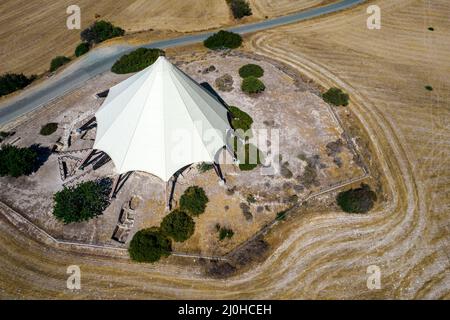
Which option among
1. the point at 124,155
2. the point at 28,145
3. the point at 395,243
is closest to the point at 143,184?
the point at 124,155

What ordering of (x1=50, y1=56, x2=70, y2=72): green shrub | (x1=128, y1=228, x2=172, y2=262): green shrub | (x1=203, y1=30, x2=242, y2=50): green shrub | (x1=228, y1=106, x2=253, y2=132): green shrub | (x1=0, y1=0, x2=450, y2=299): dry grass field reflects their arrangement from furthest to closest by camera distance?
(x1=203, y1=30, x2=242, y2=50): green shrub < (x1=50, y1=56, x2=70, y2=72): green shrub < (x1=228, y1=106, x2=253, y2=132): green shrub < (x1=128, y1=228, x2=172, y2=262): green shrub < (x1=0, y1=0, x2=450, y2=299): dry grass field

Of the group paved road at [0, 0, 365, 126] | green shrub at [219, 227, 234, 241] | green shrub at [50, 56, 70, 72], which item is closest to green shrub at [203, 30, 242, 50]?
paved road at [0, 0, 365, 126]

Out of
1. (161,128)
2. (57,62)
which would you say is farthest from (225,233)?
(57,62)

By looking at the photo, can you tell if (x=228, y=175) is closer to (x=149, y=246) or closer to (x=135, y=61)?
(x=149, y=246)

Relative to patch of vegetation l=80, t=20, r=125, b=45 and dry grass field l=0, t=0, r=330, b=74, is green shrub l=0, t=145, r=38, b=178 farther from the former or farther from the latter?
patch of vegetation l=80, t=20, r=125, b=45

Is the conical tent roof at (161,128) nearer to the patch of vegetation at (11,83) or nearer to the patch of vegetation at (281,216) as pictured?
the patch of vegetation at (281,216)
